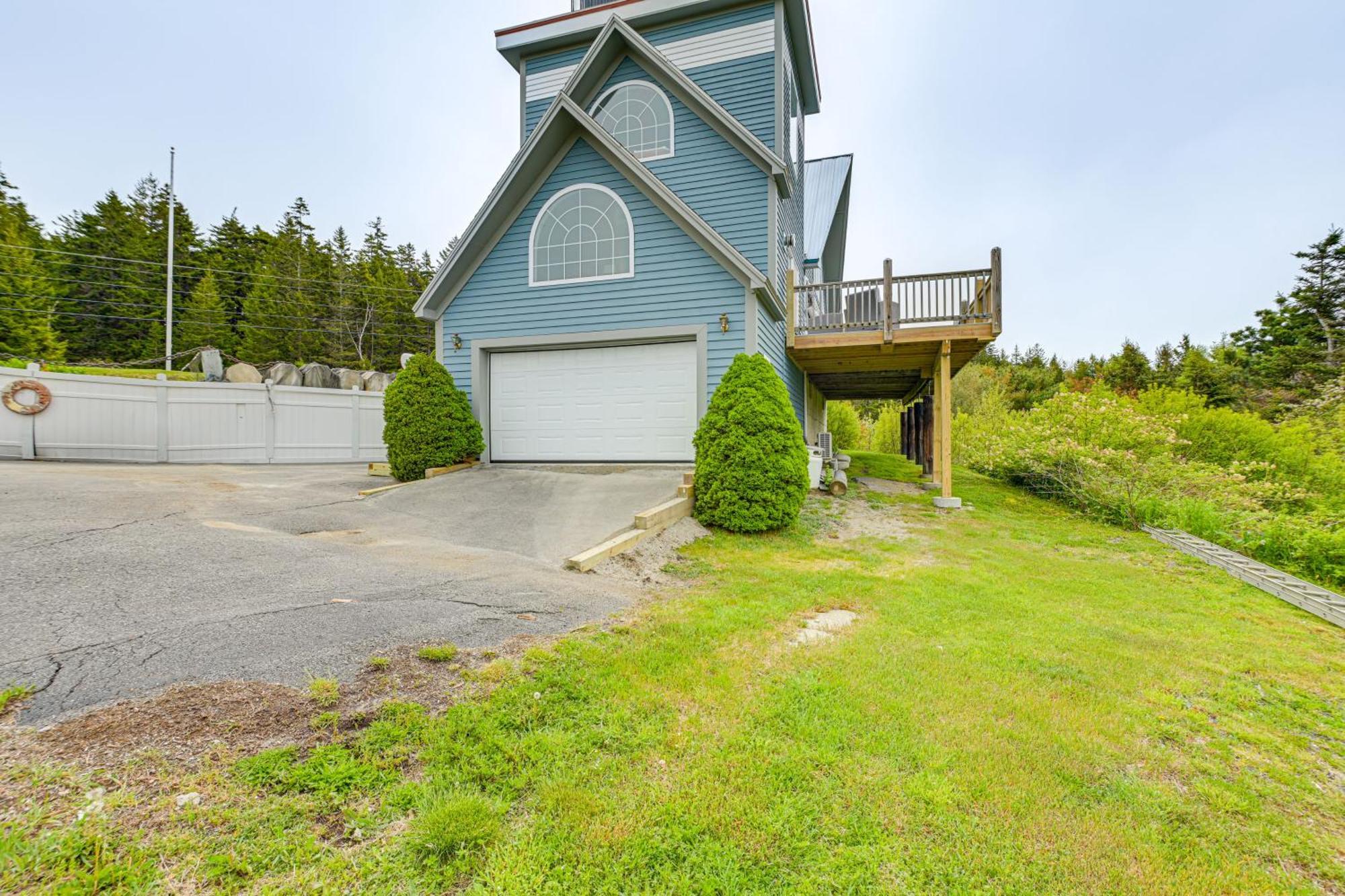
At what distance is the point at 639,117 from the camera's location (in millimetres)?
10906

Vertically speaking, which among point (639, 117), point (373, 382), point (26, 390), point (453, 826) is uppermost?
point (639, 117)

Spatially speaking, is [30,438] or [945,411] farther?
[30,438]

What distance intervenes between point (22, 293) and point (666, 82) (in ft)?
95.6

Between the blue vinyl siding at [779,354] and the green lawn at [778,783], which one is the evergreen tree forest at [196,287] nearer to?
the blue vinyl siding at [779,354]

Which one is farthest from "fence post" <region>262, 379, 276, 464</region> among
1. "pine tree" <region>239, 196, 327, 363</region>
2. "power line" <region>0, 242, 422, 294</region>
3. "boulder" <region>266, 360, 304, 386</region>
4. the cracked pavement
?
"power line" <region>0, 242, 422, 294</region>

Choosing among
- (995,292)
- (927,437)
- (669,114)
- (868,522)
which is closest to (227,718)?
(868,522)

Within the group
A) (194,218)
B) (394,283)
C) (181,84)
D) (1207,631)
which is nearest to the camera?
(1207,631)

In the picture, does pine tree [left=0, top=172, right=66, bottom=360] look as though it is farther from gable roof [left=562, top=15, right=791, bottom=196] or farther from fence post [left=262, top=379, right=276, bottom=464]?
gable roof [left=562, top=15, right=791, bottom=196]

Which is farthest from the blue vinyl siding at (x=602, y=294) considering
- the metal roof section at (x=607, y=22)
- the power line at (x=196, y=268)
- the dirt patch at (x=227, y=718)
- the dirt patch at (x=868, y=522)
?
the power line at (x=196, y=268)

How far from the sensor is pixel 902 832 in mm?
1837

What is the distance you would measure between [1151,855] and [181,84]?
105 feet

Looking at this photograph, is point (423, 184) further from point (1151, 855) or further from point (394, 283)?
point (1151, 855)

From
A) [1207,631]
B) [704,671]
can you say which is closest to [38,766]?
[704,671]

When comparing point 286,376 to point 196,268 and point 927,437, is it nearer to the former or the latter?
point 927,437
